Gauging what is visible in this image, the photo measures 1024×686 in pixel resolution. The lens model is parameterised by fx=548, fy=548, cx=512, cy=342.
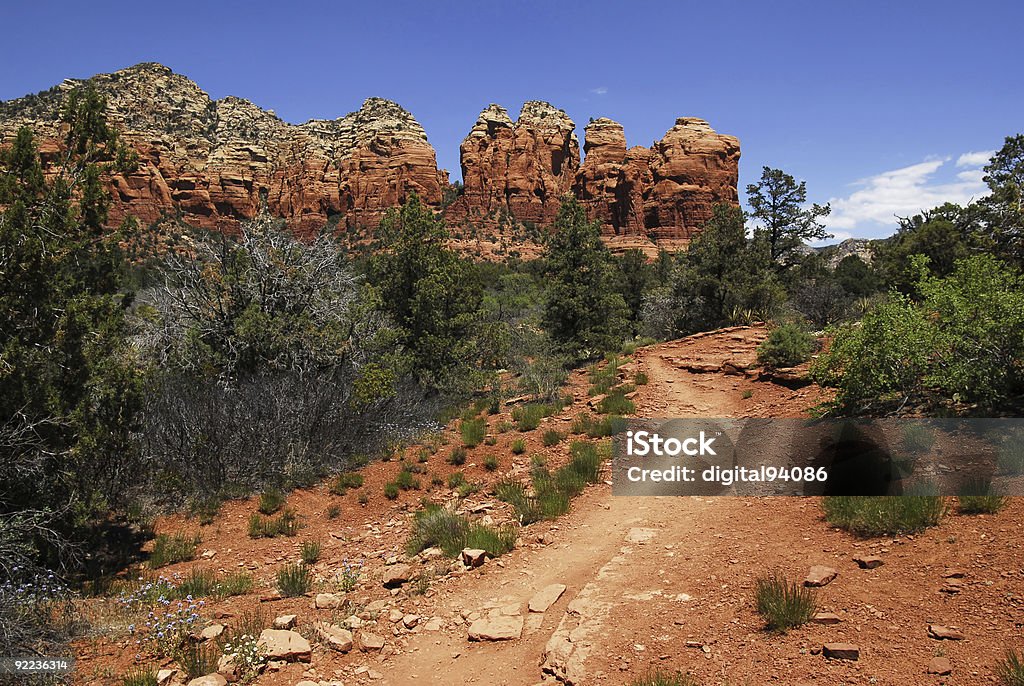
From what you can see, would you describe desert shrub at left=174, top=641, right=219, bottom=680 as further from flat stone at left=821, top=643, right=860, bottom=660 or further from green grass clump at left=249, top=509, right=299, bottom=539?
flat stone at left=821, top=643, right=860, bottom=660

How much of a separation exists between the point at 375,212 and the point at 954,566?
8681 centimetres

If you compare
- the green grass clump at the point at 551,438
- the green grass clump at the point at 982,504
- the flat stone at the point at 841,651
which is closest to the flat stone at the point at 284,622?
the flat stone at the point at 841,651

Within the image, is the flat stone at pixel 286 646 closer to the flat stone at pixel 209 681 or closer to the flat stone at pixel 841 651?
the flat stone at pixel 209 681

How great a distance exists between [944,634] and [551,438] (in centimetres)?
717

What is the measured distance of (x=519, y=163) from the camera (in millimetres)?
90125

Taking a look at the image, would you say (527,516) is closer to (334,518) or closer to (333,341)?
(334,518)

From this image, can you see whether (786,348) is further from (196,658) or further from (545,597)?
(196,658)

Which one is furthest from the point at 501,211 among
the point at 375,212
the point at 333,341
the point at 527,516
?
the point at 527,516

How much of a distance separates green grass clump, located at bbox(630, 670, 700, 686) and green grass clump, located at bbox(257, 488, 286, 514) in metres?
6.65

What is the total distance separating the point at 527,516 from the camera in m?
7.49

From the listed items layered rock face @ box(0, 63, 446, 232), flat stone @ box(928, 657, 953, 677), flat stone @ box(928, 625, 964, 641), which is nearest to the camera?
flat stone @ box(928, 657, 953, 677)

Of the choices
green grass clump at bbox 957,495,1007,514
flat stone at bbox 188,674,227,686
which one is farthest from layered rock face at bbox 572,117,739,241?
flat stone at bbox 188,674,227,686

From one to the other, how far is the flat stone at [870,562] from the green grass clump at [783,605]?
2.15 ft

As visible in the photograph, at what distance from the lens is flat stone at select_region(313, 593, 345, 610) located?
573cm
